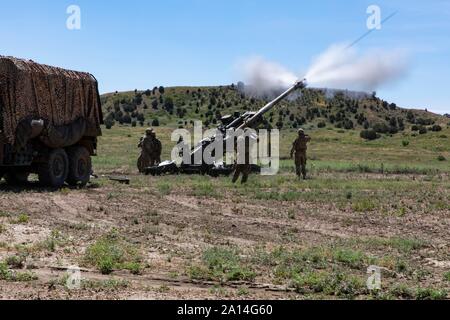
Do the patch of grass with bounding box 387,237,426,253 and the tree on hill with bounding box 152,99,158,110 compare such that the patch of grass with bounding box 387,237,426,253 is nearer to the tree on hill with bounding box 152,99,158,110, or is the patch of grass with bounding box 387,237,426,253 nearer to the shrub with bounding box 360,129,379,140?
the shrub with bounding box 360,129,379,140

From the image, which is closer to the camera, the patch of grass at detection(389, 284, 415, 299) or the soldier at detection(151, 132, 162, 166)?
the patch of grass at detection(389, 284, 415, 299)

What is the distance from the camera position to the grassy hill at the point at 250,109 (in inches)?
2899

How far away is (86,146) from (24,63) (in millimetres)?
4614

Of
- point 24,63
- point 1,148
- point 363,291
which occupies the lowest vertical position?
point 363,291

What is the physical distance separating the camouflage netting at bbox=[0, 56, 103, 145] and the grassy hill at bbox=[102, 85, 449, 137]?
46.2m

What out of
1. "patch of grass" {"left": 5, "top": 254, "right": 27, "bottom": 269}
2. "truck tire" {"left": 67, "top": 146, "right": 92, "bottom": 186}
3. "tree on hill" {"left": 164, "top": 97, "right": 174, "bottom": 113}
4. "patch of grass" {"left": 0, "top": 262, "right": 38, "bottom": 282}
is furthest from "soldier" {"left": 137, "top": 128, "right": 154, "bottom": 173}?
"tree on hill" {"left": 164, "top": 97, "right": 174, "bottom": 113}

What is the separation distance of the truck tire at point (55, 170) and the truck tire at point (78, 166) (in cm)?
40

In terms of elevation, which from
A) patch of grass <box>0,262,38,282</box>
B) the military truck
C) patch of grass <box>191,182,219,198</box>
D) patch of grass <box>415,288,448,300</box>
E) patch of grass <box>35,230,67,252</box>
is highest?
the military truck

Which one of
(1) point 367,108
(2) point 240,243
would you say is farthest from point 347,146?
(2) point 240,243

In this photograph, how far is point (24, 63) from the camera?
1873 cm

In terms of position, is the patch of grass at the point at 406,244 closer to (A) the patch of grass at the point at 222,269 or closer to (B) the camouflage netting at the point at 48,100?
(A) the patch of grass at the point at 222,269

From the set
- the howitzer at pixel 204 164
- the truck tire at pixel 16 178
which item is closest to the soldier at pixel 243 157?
the howitzer at pixel 204 164

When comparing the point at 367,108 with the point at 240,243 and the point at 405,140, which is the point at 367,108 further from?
the point at 240,243

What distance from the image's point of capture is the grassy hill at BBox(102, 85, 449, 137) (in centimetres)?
7362
